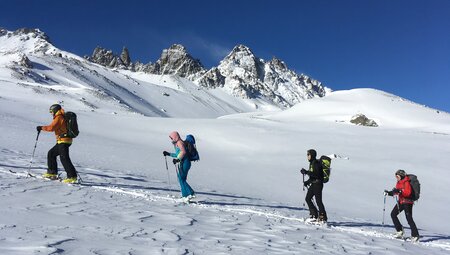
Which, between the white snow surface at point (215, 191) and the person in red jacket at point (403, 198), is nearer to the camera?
the white snow surface at point (215, 191)

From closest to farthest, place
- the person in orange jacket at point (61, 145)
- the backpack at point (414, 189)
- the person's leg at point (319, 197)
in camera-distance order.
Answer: the backpack at point (414, 189) < the person's leg at point (319, 197) < the person in orange jacket at point (61, 145)

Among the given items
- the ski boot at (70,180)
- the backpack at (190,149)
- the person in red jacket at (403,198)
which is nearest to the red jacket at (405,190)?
the person in red jacket at (403,198)

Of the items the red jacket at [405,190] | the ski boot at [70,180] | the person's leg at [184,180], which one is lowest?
the ski boot at [70,180]

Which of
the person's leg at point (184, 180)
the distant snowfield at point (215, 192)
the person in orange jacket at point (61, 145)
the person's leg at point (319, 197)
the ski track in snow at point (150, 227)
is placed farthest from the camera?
the person's leg at point (184, 180)

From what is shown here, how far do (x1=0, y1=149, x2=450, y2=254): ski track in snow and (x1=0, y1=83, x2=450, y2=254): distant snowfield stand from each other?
3 centimetres

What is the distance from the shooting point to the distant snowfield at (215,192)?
623cm

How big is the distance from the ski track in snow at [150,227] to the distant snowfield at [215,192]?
26mm

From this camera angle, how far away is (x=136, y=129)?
34188mm

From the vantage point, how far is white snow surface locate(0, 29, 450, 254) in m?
6.25

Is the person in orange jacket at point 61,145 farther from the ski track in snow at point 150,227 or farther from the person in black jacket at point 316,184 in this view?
the person in black jacket at point 316,184

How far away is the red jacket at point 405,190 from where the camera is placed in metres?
10.3

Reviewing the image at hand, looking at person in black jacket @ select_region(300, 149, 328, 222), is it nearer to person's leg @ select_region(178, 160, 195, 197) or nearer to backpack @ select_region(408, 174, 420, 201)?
backpack @ select_region(408, 174, 420, 201)

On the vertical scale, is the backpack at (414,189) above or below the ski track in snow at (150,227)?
above

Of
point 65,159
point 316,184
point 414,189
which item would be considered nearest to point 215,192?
point 316,184
